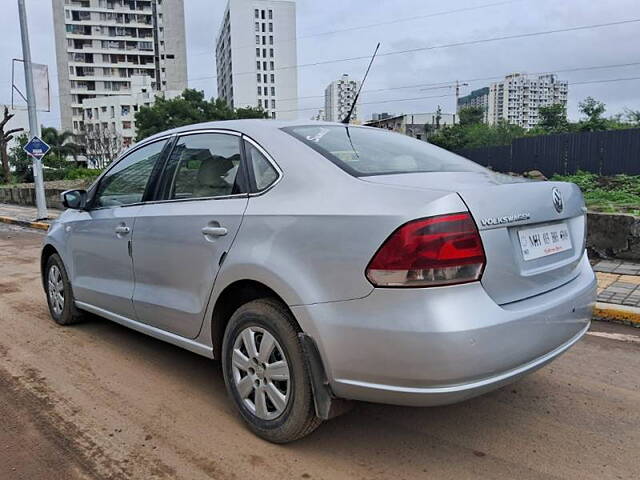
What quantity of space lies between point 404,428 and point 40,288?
5.34 meters

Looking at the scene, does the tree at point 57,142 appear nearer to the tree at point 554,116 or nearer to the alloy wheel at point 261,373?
the tree at point 554,116

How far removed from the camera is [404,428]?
115 inches

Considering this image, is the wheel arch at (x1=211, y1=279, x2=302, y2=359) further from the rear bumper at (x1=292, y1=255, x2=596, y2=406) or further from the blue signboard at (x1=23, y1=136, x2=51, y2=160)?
the blue signboard at (x1=23, y1=136, x2=51, y2=160)

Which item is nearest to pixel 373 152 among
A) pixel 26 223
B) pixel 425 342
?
pixel 425 342

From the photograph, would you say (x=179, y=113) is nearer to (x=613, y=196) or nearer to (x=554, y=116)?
(x=554, y=116)

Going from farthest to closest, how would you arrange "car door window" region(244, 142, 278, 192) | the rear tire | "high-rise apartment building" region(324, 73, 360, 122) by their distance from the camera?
"high-rise apartment building" region(324, 73, 360, 122), the rear tire, "car door window" region(244, 142, 278, 192)

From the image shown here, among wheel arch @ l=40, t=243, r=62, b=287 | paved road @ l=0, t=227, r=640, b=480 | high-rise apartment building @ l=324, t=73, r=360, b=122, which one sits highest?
high-rise apartment building @ l=324, t=73, r=360, b=122

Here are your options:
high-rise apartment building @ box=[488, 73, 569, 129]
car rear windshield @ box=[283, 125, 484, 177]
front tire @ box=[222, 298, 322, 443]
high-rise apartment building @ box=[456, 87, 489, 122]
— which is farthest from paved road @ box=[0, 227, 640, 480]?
high-rise apartment building @ box=[456, 87, 489, 122]

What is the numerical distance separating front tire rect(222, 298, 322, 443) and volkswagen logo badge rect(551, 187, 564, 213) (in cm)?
141

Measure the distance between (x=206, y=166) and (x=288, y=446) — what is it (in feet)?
5.40

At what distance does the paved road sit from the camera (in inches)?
101

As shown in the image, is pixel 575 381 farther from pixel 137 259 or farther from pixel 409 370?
pixel 137 259

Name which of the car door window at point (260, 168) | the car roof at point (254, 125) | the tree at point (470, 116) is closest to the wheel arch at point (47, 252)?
the car roof at point (254, 125)

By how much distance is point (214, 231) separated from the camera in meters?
2.93
